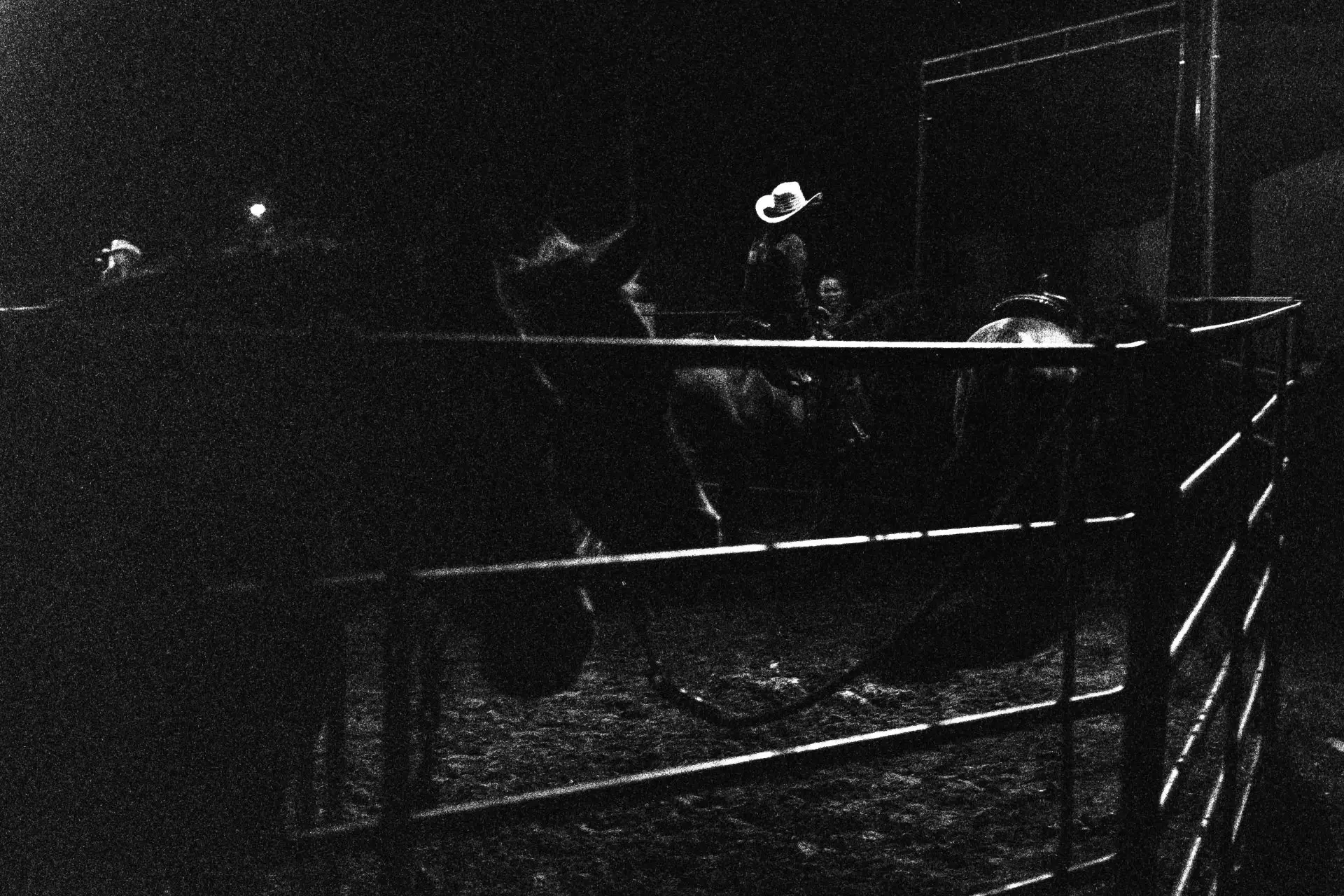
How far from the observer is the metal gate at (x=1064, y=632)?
47.7 inches

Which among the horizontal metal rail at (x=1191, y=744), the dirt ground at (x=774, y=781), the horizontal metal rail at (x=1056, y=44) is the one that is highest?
the horizontal metal rail at (x=1056, y=44)

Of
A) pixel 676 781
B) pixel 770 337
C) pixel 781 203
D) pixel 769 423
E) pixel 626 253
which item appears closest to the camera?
pixel 676 781

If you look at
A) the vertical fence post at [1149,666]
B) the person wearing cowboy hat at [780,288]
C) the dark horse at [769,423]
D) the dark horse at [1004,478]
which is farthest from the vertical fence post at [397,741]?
the person wearing cowboy hat at [780,288]

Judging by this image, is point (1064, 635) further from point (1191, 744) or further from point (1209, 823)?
point (1209, 823)

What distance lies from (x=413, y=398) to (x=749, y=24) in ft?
32.5

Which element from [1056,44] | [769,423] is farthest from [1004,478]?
[1056,44]

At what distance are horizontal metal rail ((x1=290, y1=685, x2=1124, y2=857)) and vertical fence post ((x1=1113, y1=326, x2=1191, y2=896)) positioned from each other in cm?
14

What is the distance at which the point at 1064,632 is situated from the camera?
1.78m

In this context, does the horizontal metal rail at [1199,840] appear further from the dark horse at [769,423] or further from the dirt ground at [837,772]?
the dark horse at [769,423]

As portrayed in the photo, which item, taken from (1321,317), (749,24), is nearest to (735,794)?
(1321,317)

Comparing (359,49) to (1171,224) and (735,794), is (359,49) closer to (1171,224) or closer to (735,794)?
(1171,224)

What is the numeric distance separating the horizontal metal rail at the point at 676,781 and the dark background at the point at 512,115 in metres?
5.64

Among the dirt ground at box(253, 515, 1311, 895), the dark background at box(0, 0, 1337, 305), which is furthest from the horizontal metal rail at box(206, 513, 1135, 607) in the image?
the dark background at box(0, 0, 1337, 305)

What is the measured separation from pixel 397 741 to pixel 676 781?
0.40 meters
